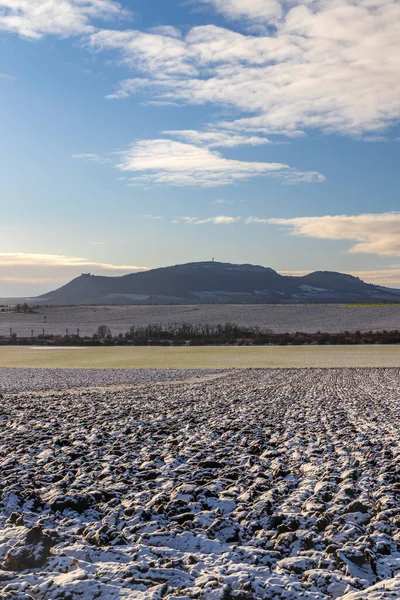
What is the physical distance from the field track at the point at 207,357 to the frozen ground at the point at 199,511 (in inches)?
1304

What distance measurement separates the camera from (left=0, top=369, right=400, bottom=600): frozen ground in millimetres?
5348

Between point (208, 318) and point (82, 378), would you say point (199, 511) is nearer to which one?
point (82, 378)

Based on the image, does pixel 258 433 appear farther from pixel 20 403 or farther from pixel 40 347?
pixel 40 347

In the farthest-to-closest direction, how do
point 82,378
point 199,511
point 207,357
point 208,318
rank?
point 208,318 < point 207,357 < point 82,378 < point 199,511

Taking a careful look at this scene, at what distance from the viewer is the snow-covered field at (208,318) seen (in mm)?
92938

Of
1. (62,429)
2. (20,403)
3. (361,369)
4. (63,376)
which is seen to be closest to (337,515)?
(62,429)

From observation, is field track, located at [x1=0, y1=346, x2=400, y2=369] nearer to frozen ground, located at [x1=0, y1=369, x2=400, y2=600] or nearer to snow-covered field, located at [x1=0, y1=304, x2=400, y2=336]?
snow-covered field, located at [x1=0, y1=304, x2=400, y2=336]

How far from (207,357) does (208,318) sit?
52417 millimetres

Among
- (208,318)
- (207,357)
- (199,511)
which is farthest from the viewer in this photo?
(208,318)

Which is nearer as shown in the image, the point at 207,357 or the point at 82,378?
the point at 82,378

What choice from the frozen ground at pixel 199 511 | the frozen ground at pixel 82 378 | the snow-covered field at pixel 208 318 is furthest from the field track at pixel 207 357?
the frozen ground at pixel 199 511

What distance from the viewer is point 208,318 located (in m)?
106

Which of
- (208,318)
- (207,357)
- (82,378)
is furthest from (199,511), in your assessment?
(208,318)

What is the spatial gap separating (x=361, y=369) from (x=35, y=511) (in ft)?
121
